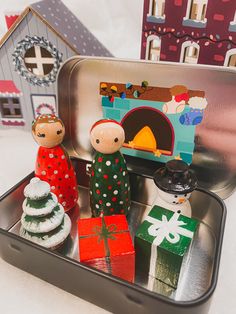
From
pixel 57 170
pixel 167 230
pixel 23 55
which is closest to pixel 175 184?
pixel 167 230

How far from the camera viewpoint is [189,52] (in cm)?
53

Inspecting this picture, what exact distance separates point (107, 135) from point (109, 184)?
7 cm

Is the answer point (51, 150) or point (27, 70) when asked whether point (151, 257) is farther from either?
point (27, 70)

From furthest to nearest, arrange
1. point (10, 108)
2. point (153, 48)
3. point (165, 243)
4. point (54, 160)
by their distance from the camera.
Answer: point (10, 108), point (153, 48), point (54, 160), point (165, 243)

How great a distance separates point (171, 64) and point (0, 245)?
34 centimetres

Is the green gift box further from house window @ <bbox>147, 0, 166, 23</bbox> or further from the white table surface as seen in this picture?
house window @ <bbox>147, 0, 166, 23</bbox>

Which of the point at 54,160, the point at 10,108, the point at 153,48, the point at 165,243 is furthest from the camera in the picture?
the point at 10,108

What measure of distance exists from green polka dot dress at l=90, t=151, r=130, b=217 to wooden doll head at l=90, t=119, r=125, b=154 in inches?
0.9

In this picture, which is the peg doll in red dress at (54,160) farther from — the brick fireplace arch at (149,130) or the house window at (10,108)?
the house window at (10,108)

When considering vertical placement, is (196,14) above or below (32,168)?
above

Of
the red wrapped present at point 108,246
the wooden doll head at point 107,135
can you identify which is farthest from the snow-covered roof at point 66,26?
the red wrapped present at point 108,246

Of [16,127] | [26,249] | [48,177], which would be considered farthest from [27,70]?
[26,249]

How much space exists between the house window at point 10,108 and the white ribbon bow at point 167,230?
411mm

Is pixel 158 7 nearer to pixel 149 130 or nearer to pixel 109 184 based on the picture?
pixel 149 130
